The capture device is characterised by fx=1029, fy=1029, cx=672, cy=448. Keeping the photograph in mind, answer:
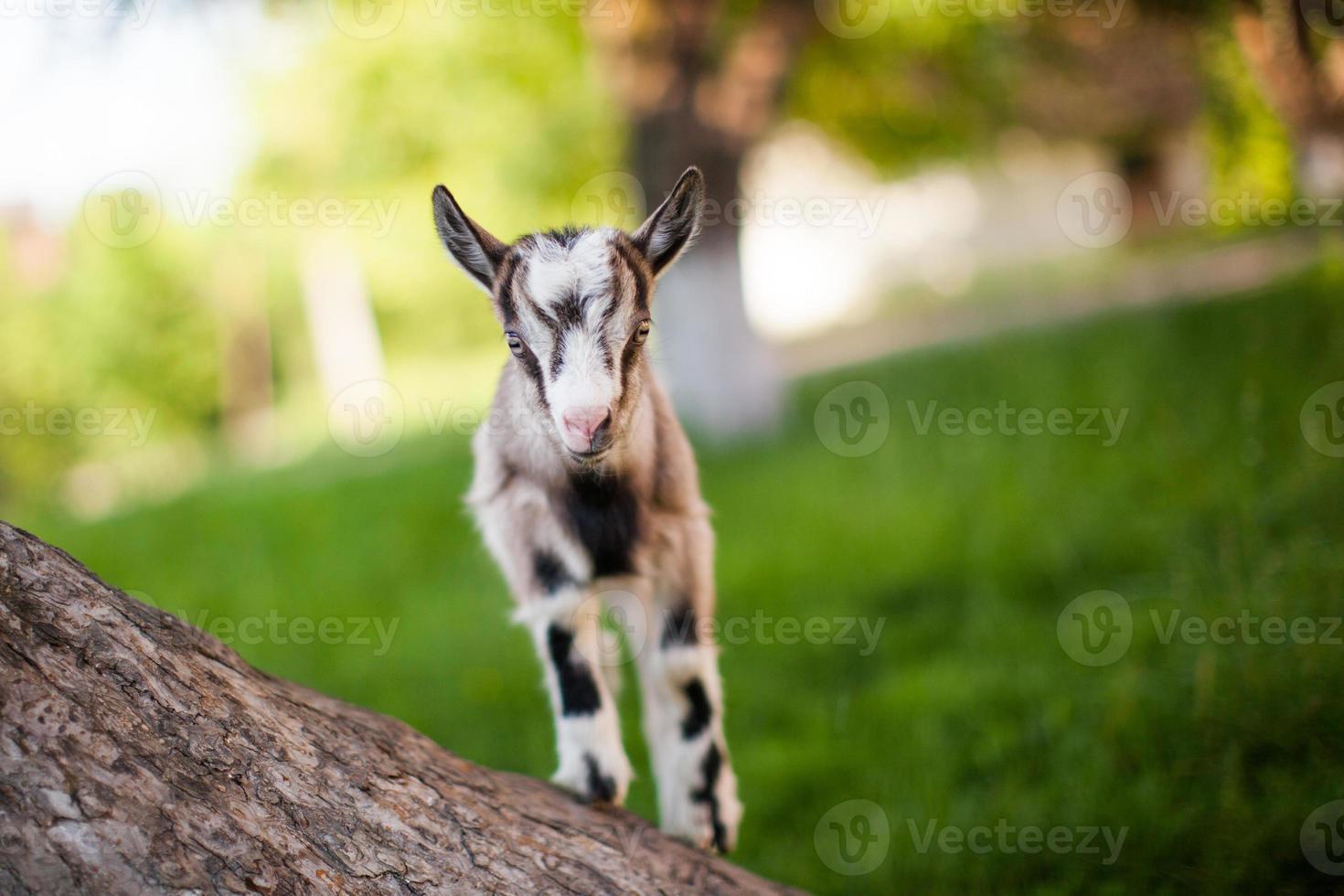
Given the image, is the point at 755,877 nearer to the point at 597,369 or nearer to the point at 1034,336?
the point at 597,369

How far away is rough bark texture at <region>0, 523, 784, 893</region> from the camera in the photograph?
2.27 metres

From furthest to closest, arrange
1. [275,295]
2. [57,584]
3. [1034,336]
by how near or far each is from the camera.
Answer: [275,295] → [1034,336] → [57,584]

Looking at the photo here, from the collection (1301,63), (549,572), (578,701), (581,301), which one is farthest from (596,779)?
(1301,63)

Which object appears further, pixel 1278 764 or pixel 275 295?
pixel 275 295

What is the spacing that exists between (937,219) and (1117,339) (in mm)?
18950

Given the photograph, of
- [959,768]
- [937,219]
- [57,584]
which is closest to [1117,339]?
[959,768]

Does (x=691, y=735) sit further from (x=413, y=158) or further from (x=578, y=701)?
(x=413, y=158)

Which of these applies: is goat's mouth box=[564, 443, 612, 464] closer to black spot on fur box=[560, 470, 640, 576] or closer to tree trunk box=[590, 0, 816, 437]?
black spot on fur box=[560, 470, 640, 576]

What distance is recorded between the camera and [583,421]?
295 cm

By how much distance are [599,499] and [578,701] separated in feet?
2.27

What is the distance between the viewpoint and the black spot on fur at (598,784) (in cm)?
344

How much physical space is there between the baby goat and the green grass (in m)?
1.22

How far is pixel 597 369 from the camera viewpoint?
120 inches

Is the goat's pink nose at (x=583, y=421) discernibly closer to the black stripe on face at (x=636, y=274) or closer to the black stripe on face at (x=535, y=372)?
the black stripe on face at (x=535, y=372)
